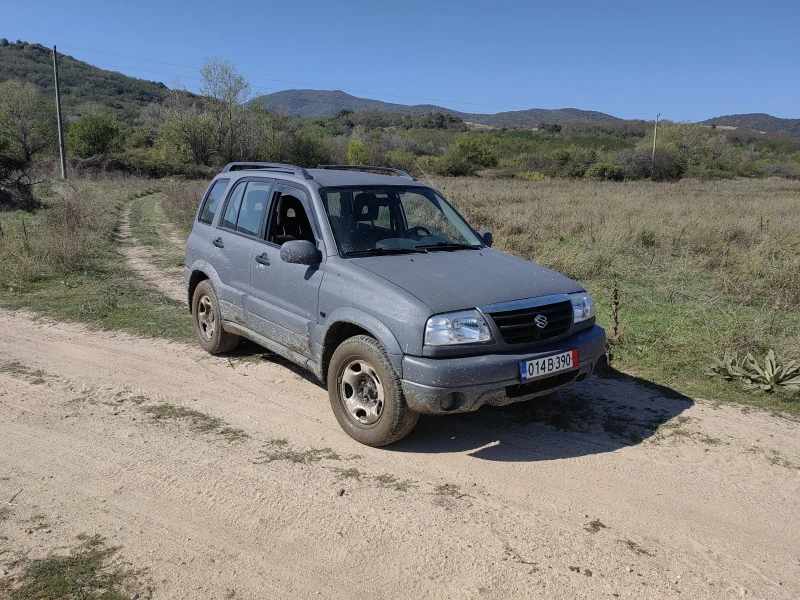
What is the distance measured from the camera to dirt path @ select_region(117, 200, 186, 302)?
32.7 feet

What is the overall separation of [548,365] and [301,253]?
77.6 inches

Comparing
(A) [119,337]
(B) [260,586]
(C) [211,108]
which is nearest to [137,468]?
(B) [260,586]

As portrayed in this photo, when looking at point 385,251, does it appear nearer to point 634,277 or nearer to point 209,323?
point 209,323

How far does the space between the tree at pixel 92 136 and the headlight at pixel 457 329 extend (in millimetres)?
58018

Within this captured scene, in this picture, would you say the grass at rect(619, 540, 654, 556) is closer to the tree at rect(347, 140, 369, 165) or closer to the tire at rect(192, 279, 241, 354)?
the tire at rect(192, 279, 241, 354)

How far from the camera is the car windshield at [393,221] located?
5000 millimetres

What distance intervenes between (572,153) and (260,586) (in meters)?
66.9

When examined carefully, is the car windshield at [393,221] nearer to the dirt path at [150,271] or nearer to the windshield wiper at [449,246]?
the windshield wiper at [449,246]

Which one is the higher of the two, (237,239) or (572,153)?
(572,153)

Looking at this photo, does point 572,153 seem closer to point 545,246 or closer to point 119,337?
point 545,246

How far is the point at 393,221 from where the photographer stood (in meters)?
5.43

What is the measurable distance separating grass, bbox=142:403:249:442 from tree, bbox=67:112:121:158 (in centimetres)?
5630

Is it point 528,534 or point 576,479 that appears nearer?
point 528,534

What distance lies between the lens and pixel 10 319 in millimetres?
8039
